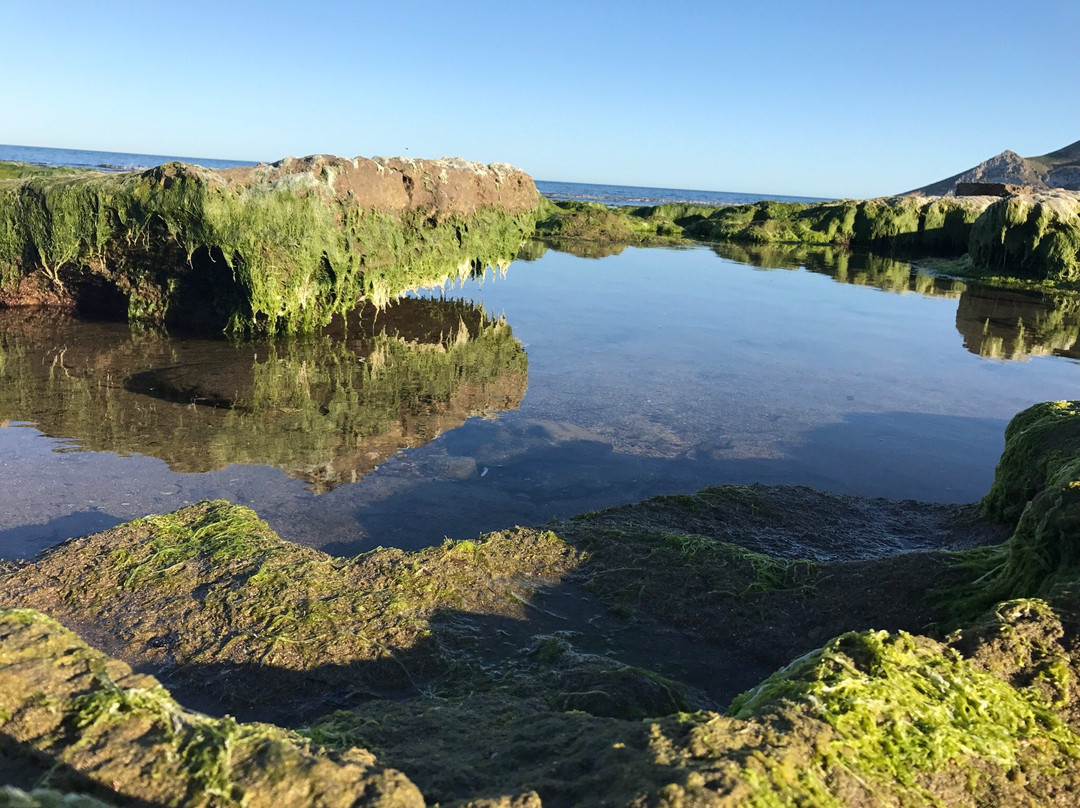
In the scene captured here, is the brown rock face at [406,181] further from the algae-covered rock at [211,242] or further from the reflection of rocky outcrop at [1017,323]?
the reflection of rocky outcrop at [1017,323]

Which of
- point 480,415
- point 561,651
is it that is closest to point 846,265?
point 480,415

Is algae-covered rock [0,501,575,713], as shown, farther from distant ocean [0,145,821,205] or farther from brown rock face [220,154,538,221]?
distant ocean [0,145,821,205]

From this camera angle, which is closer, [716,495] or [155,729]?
[155,729]

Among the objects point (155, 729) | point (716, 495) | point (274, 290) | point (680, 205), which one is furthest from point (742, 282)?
point (680, 205)

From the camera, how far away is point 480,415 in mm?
8125

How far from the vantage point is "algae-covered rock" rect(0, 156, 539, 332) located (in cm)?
1052

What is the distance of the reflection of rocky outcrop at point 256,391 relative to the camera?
6699 millimetres

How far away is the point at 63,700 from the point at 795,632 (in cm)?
338

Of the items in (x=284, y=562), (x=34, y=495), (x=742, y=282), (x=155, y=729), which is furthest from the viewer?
(x=742, y=282)

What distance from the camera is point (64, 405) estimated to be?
7.49 m

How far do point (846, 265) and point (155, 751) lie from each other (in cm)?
2924

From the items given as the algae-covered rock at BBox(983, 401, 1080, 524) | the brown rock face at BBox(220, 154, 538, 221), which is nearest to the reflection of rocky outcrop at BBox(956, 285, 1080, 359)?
the algae-covered rock at BBox(983, 401, 1080, 524)

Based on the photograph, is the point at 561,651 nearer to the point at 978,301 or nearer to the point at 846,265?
the point at 978,301

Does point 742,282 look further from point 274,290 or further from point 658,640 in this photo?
point 658,640
